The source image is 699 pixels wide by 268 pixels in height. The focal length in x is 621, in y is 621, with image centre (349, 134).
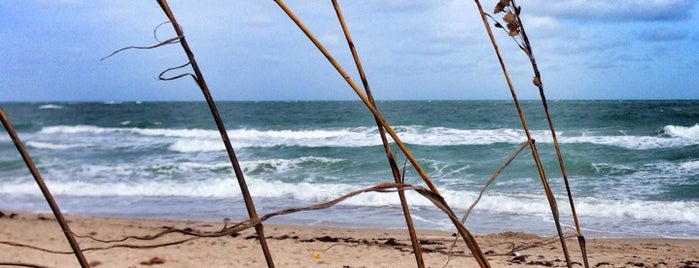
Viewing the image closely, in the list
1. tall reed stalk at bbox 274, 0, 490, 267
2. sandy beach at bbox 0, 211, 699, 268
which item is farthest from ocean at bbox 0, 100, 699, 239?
tall reed stalk at bbox 274, 0, 490, 267

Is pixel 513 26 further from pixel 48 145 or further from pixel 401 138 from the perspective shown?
pixel 48 145

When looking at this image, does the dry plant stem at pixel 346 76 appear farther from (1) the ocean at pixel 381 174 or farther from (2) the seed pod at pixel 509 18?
(1) the ocean at pixel 381 174

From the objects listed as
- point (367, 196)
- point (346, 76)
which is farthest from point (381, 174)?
point (346, 76)

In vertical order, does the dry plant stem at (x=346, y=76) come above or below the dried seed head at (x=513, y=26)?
below

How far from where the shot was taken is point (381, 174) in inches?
471

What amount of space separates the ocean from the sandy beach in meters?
0.59

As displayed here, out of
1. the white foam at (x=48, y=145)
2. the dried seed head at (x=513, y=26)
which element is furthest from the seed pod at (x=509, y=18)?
the white foam at (x=48, y=145)

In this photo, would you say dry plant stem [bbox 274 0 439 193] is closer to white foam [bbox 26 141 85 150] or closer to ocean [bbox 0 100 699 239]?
ocean [bbox 0 100 699 239]

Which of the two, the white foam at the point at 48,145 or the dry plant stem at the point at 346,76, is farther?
the white foam at the point at 48,145

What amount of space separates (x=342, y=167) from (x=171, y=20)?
40.8ft

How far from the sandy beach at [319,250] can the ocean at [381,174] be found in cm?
59

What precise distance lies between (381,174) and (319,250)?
619 centimetres

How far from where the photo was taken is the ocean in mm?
7879

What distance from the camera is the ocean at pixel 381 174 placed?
25.8 feet
